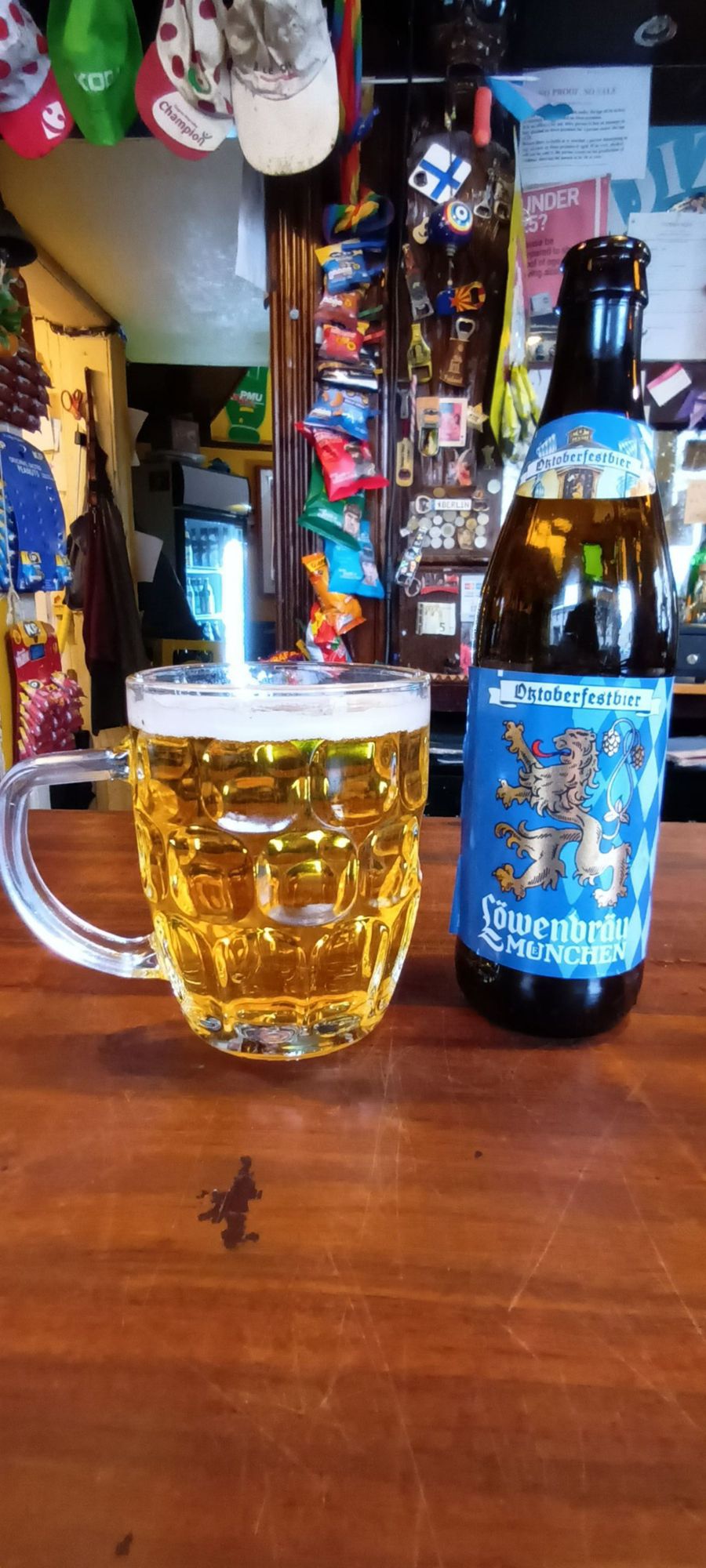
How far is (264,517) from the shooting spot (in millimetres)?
4988

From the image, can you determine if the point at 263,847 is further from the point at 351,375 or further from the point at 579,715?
the point at 351,375

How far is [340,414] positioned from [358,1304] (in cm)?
182

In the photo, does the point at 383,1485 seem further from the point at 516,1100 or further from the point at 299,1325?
the point at 516,1100

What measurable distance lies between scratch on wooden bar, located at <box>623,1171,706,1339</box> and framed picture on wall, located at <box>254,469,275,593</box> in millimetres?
4701

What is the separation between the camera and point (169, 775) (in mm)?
354

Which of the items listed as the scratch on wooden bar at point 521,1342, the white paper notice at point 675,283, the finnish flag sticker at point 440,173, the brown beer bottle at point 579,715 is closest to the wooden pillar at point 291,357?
the finnish flag sticker at point 440,173

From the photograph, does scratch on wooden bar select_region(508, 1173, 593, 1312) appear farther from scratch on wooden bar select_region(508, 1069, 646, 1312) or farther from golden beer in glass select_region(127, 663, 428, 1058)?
golden beer in glass select_region(127, 663, 428, 1058)

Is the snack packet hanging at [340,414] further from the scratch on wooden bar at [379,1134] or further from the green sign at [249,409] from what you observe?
the green sign at [249,409]

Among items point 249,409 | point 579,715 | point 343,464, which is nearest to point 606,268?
point 579,715

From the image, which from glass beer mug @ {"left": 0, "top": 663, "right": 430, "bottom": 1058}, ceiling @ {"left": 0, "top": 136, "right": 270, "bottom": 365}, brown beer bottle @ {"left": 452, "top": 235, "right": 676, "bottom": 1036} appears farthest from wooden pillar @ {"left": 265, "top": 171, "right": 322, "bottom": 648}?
glass beer mug @ {"left": 0, "top": 663, "right": 430, "bottom": 1058}

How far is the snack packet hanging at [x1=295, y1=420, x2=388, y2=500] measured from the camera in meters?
1.81

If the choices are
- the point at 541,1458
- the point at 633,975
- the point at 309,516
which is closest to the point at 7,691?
the point at 309,516

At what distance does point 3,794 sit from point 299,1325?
247 mm

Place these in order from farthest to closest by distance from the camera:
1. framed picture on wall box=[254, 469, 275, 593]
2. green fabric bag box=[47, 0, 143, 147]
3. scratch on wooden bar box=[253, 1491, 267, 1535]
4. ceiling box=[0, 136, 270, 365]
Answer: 1. framed picture on wall box=[254, 469, 275, 593]
2. ceiling box=[0, 136, 270, 365]
3. green fabric bag box=[47, 0, 143, 147]
4. scratch on wooden bar box=[253, 1491, 267, 1535]
